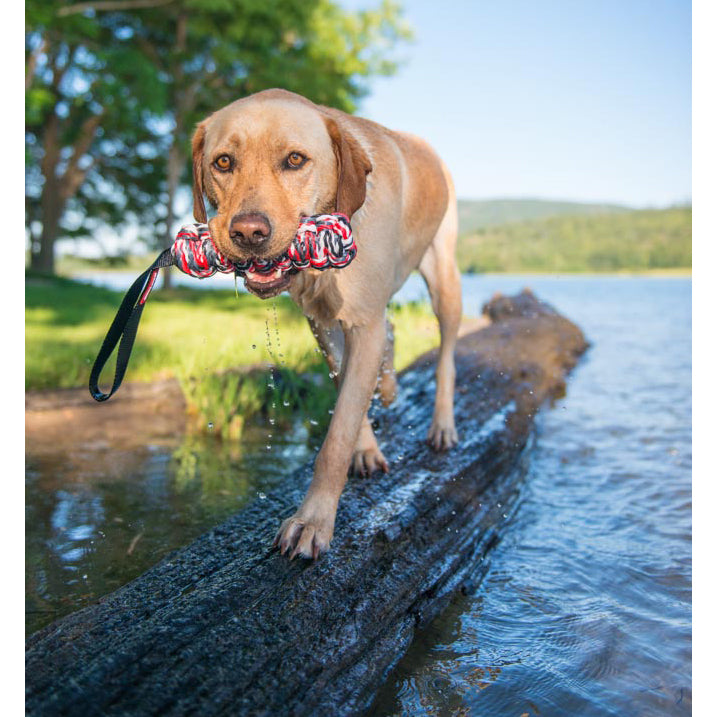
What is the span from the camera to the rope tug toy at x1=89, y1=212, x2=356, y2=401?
2463mm

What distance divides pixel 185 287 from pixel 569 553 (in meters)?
16.8

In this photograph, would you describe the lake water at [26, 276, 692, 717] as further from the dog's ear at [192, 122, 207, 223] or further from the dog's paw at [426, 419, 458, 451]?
the dog's ear at [192, 122, 207, 223]

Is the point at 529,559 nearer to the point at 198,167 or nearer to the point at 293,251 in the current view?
the point at 293,251

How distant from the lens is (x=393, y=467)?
3533 mm

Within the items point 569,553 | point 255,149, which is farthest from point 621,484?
point 255,149

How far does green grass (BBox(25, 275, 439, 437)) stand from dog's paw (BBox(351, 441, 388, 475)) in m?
0.56

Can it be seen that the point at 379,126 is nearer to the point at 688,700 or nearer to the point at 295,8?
the point at 688,700

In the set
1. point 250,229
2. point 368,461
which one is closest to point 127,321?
point 250,229

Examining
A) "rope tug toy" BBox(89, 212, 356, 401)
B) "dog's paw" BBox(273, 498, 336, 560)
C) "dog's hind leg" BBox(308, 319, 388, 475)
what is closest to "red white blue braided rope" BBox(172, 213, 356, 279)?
"rope tug toy" BBox(89, 212, 356, 401)

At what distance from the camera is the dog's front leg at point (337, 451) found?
2555mm

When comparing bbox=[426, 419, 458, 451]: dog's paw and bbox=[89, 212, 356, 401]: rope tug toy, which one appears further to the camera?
bbox=[426, 419, 458, 451]: dog's paw

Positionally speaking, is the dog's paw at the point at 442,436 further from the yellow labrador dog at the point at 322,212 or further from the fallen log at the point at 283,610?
the yellow labrador dog at the point at 322,212

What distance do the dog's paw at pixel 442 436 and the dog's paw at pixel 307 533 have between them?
1.49 meters
